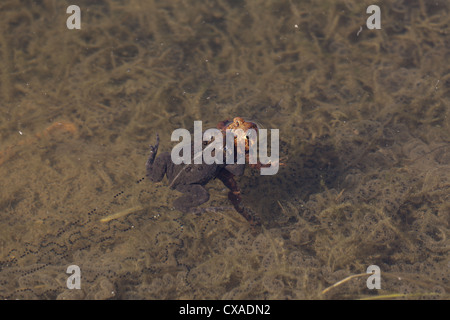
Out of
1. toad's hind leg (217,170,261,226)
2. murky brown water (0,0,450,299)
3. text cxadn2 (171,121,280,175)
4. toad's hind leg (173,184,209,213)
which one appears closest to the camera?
murky brown water (0,0,450,299)

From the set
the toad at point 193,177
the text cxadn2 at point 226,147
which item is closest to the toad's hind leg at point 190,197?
the toad at point 193,177

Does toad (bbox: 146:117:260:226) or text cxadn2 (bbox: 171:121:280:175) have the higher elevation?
text cxadn2 (bbox: 171:121:280:175)

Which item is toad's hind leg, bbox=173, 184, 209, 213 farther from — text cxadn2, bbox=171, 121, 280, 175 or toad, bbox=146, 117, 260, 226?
text cxadn2, bbox=171, 121, 280, 175

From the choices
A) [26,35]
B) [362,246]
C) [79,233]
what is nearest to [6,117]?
[26,35]

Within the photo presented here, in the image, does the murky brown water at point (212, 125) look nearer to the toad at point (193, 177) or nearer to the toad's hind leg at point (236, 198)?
the toad's hind leg at point (236, 198)

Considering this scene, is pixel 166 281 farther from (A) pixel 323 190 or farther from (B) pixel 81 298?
(A) pixel 323 190

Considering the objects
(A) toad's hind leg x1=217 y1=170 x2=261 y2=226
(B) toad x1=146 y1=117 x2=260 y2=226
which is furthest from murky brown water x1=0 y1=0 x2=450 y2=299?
(B) toad x1=146 y1=117 x2=260 y2=226

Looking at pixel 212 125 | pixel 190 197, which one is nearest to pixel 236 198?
pixel 190 197

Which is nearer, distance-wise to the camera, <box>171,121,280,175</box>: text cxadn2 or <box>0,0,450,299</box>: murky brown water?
<box>0,0,450,299</box>: murky brown water
